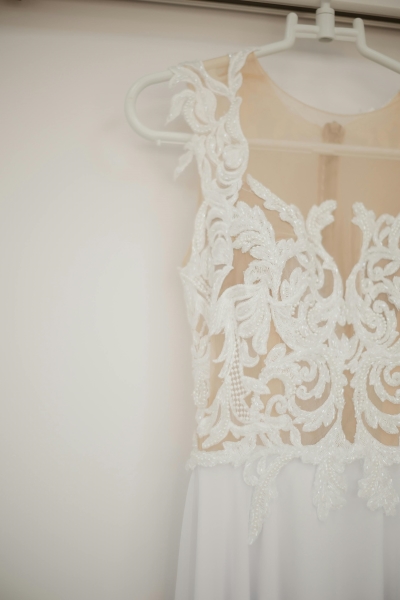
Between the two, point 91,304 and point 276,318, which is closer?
point 276,318

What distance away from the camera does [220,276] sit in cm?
82

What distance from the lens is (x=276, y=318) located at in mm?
830

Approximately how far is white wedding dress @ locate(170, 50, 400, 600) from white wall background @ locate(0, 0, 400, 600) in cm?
17

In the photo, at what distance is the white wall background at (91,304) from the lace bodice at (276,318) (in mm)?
192

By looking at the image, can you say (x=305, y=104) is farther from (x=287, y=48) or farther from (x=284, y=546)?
(x=284, y=546)

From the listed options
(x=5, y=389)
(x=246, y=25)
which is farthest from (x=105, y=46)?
(x=5, y=389)

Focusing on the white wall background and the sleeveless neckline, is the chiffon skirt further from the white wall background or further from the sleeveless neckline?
the sleeveless neckline

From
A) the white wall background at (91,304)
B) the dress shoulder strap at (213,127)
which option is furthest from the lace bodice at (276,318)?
the white wall background at (91,304)

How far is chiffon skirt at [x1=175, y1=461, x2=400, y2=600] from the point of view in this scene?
79 cm

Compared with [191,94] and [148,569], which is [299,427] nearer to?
[148,569]

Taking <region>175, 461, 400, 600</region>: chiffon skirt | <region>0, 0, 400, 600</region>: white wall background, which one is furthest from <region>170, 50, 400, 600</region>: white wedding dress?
<region>0, 0, 400, 600</region>: white wall background

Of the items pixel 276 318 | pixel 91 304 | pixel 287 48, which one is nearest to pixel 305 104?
pixel 287 48

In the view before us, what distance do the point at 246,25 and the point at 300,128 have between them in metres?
0.37

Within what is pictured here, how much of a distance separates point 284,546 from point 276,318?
15.7 inches
